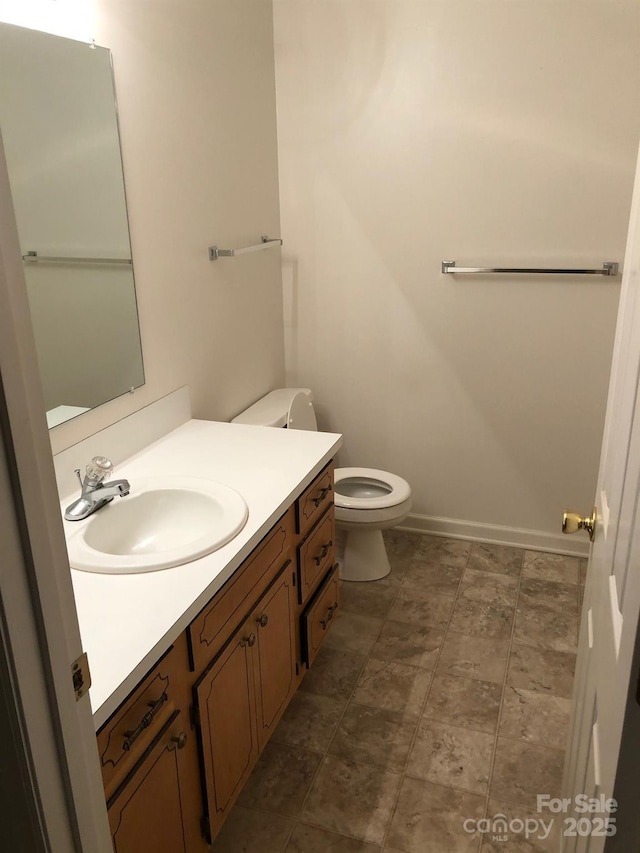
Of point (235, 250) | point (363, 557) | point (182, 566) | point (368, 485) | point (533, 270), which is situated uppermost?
point (235, 250)

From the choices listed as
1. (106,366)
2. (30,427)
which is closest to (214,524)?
(106,366)

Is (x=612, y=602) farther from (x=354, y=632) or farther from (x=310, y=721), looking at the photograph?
(x=354, y=632)

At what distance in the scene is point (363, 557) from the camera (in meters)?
2.90

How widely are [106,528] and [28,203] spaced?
0.77 metres

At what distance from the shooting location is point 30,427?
2.47 feet

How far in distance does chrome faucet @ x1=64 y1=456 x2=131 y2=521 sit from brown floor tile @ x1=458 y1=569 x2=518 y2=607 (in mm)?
1613

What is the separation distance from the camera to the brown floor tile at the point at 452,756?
1.96 metres

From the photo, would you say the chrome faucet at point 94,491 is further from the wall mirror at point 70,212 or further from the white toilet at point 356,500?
the white toilet at point 356,500

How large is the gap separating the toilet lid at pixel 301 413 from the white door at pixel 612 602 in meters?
1.46

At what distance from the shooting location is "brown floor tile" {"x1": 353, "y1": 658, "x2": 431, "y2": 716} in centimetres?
224

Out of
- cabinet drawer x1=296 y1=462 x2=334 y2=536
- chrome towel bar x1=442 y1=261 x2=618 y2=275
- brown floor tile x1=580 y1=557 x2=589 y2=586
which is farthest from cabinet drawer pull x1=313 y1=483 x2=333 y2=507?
brown floor tile x1=580 y1=557 x2=589 y2=586

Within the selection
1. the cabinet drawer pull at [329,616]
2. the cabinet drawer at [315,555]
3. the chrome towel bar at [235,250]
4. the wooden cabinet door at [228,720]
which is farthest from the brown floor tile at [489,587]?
the chrome towel bar at [235,250]

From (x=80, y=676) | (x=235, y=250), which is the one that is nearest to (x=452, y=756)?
(x=80, y=676)

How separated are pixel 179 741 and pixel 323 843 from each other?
0.68 metres
